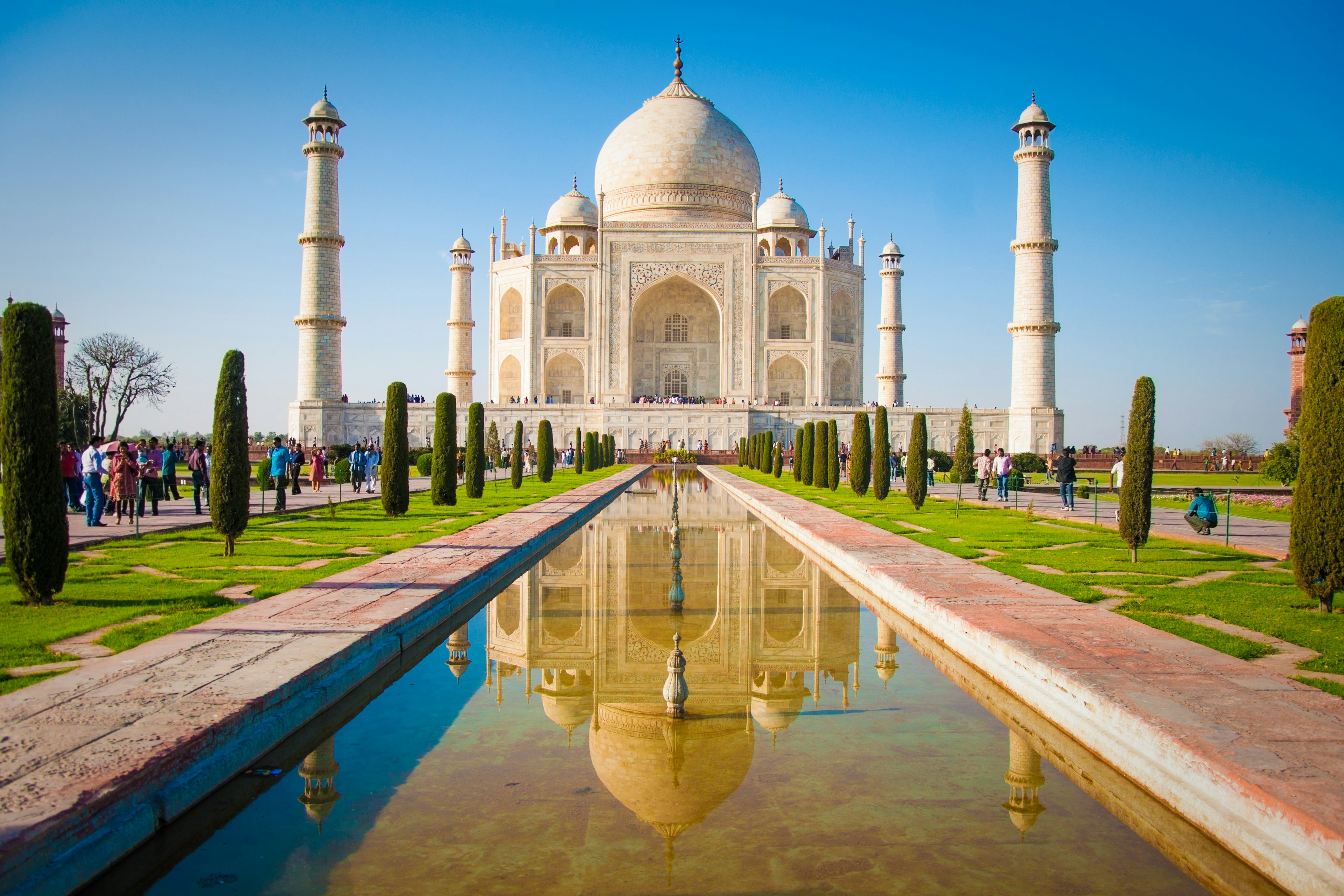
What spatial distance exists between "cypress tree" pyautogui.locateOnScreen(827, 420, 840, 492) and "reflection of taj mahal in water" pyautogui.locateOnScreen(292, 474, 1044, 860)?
316 inches

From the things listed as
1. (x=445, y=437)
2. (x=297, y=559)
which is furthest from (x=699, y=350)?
(x=297, y=559)

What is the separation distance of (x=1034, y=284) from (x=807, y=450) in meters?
10.1

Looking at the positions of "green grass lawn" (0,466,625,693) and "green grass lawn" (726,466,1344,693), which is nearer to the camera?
"green grass lawn" (0,466,625,693)

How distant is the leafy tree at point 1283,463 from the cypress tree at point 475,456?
1027 centimetres

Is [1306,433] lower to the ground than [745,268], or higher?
lower

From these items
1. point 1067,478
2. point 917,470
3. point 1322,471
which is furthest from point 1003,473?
point 1322,471

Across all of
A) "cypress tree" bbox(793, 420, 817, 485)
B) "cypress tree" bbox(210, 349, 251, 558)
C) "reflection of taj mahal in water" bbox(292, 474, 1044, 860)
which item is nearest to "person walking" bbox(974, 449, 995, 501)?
"cypress tree" bbox(793, 420, 817, 485)

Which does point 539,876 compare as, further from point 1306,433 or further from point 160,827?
point 1306,433

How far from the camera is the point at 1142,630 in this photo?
378cm

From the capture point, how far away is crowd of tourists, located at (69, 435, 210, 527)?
320 inches

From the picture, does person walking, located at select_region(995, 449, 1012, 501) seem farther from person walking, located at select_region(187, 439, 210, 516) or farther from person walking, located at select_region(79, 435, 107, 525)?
person walking, located at select_region(79, 435, 107, 525)

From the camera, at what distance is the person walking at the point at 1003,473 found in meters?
12.4

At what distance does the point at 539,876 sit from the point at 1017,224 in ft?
77.6

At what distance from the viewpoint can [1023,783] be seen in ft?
8.34
